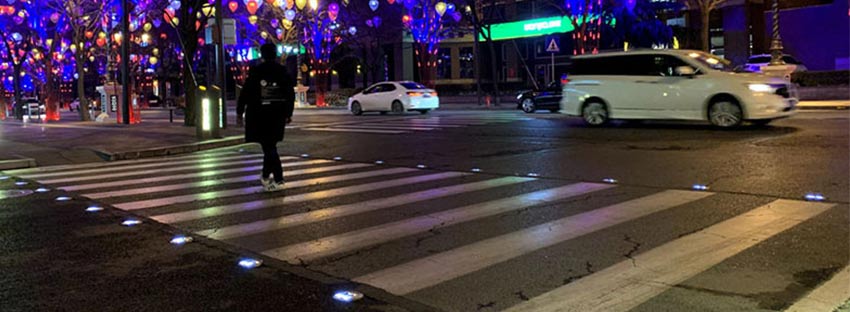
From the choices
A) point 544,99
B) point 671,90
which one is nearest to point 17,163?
point 671,90

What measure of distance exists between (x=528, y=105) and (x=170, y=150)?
1439 centimetres

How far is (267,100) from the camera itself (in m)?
8.66

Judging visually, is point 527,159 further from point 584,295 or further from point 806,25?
point 806,25

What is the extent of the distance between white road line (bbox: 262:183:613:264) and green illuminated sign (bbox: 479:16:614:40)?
37.5 meters

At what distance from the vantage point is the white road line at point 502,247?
196 inches

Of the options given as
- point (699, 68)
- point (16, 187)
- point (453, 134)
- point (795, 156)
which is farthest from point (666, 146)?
point (16, 187)

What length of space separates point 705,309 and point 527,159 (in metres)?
7.29

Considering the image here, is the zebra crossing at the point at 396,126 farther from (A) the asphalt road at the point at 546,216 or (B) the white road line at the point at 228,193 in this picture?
(B) the white road line at the point at 228,193

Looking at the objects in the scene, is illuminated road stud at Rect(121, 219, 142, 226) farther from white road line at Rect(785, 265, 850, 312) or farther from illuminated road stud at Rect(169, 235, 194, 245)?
white road line at Rect(785, 265, 850, 312)

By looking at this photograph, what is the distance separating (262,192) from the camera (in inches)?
351

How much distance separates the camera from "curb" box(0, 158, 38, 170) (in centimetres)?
1277

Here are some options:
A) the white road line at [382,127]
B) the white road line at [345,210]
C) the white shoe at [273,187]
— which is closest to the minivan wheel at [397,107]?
the white road line at [382,127]

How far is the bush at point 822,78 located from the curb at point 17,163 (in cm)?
2632

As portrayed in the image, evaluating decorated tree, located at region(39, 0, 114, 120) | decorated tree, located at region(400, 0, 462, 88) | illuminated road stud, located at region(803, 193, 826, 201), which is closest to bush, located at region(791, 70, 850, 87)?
decorated tree, located at region(400, 0, 462, 88)
